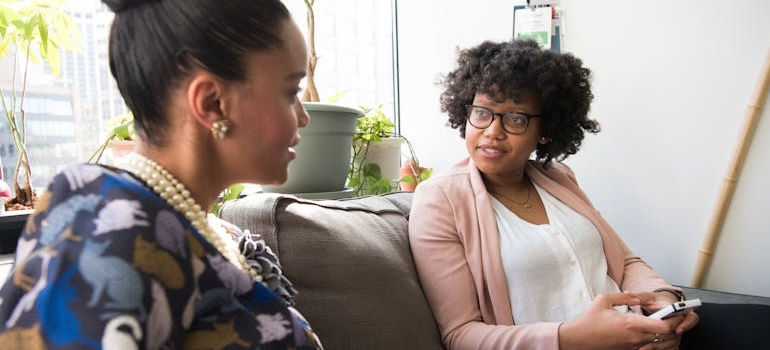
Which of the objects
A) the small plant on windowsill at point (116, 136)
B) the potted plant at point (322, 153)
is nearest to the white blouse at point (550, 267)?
the potted plant at point (322, 153)

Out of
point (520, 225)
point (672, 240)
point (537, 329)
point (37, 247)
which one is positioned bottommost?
point (672, 240)

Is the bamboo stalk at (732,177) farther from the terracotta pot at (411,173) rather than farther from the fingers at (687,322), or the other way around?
the terracotta pot at (411,173)

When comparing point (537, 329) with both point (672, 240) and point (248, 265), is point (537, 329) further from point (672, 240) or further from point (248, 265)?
point (672, 240)

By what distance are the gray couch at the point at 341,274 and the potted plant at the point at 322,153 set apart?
308 mm

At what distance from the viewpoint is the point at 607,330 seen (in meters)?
0.94

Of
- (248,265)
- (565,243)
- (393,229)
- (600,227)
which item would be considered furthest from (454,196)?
(248,265)

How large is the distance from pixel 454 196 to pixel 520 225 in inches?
6.7

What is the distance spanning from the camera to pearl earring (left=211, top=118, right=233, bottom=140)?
52cm

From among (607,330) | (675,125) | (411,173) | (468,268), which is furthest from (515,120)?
(675,125)

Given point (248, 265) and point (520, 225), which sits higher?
point (248, 265)

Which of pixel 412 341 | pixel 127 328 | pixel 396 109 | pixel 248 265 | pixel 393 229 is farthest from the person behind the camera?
pixel 396 109

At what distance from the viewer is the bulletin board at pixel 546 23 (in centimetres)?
187

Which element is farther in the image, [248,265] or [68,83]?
[68,83]

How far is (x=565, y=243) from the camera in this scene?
114cm
